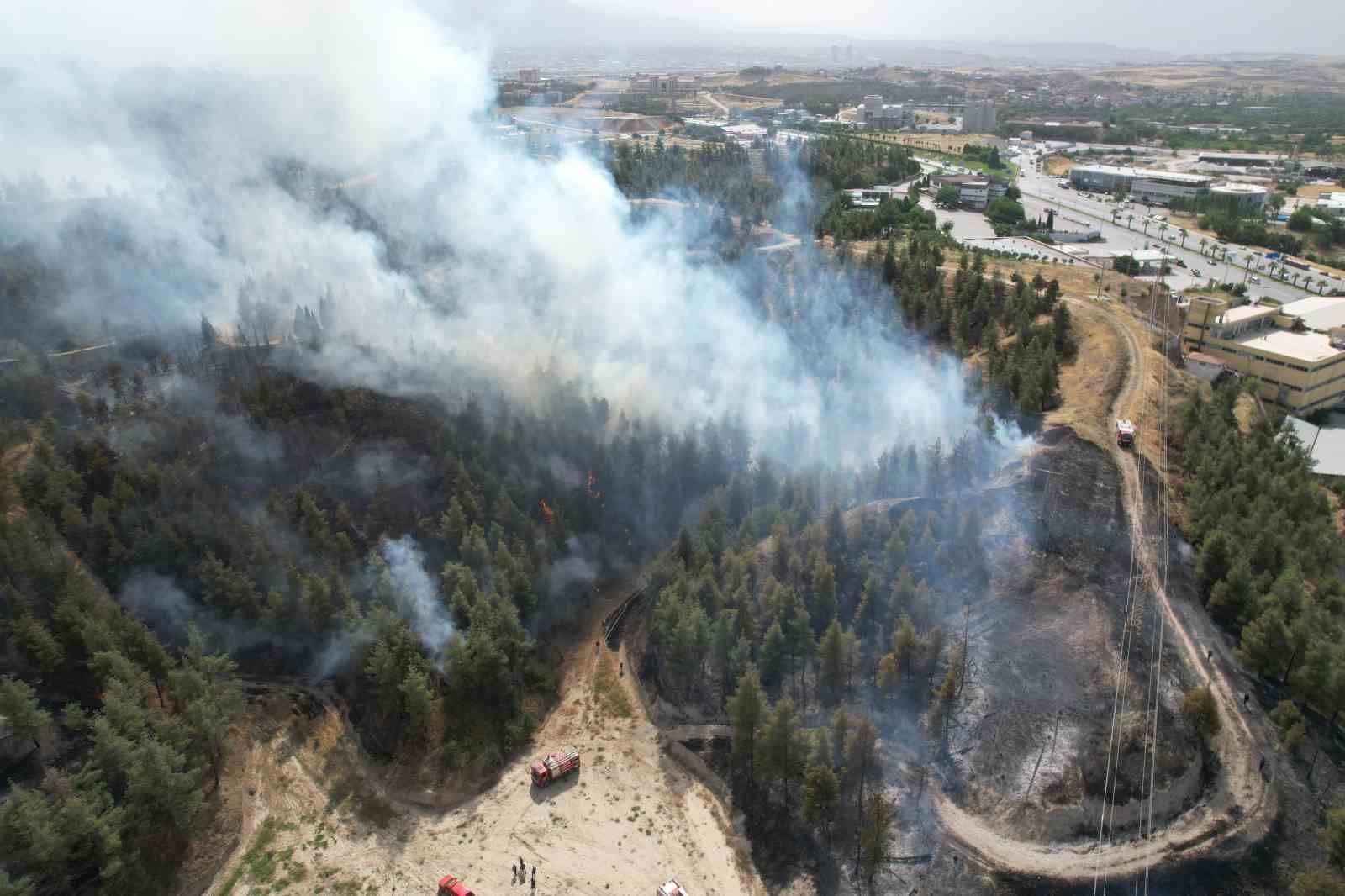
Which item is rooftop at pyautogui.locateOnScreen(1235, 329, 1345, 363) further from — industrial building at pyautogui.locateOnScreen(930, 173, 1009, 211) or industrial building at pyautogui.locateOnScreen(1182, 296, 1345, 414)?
industrial building at pyautogui.locateOnScreen(930, 173, 1009, 211)

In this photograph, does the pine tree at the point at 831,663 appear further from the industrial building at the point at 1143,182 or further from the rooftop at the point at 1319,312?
the industrial building at the point at 1143,182

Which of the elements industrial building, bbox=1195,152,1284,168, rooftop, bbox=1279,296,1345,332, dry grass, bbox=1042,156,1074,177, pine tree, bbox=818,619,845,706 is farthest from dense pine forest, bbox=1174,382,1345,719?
industrial building, bbox=1195,152,1284,168

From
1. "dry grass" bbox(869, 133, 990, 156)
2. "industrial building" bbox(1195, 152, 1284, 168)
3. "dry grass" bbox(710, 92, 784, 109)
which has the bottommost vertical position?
"industrial building" bbox(1195, 152, 1284, 168)

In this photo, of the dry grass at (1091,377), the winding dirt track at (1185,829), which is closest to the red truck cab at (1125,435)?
the dry grass at (1091,377)

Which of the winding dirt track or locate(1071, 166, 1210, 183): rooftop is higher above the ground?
locate(1071, 166, 1210, 183): rooftop

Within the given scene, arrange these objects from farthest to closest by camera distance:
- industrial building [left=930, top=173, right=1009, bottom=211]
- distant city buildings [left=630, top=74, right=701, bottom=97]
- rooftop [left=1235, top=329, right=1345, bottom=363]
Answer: distant city buildings [left=630, top=74, right=701, bottom=97]
industrial building [left=930, top=173, right=1009, bottom=211]
rooftop [left=1235, top=329, right=1345, bottom=363]

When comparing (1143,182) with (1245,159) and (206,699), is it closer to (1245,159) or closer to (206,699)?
(1245,159)

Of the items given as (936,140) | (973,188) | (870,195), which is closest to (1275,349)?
(870,195)
